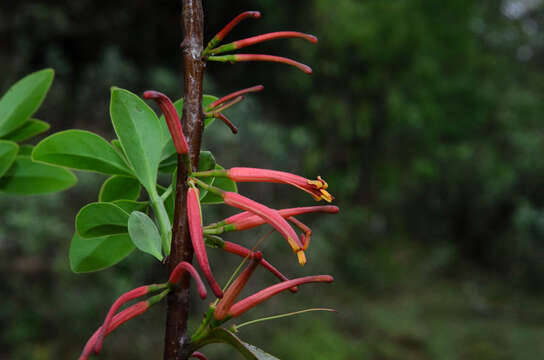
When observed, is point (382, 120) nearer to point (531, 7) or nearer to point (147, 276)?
point (147, 276)

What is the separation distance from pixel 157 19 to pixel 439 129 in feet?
12.3

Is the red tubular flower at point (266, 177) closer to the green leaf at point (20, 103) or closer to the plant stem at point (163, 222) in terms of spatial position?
the plant stem at point (163, 222)

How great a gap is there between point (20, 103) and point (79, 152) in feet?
0.27

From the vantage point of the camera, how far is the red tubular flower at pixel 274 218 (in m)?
0.21

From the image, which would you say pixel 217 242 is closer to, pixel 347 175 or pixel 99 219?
pixel 99 219

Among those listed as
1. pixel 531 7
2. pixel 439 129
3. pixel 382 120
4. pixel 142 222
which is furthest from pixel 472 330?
pixel 531 7

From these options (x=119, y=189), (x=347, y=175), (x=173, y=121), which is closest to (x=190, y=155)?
(x=173, y=121)

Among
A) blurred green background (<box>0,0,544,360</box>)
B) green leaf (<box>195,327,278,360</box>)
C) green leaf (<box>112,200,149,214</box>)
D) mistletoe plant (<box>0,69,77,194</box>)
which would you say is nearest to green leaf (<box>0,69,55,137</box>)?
mistletoe plant (<box>0,69,77,194</box>)

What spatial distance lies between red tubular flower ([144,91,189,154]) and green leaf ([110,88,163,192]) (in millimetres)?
72

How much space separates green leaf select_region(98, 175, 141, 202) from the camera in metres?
0.33

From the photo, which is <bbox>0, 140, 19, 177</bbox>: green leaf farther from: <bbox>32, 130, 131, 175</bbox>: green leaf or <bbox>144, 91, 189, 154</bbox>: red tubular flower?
<bbox>144, 91, 189, 154</bbox>: red tubular flower

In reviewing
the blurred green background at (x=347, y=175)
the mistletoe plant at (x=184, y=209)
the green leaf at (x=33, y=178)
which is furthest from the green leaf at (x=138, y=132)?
the blurred green background at (x=347, y=175)

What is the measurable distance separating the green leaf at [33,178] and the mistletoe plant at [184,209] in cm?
8

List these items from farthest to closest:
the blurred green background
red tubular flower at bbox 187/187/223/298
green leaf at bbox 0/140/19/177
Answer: the blurred green background < green leaf at bbox 0/140/19/177 < red tubular flower at bbox 187/187/223/298
